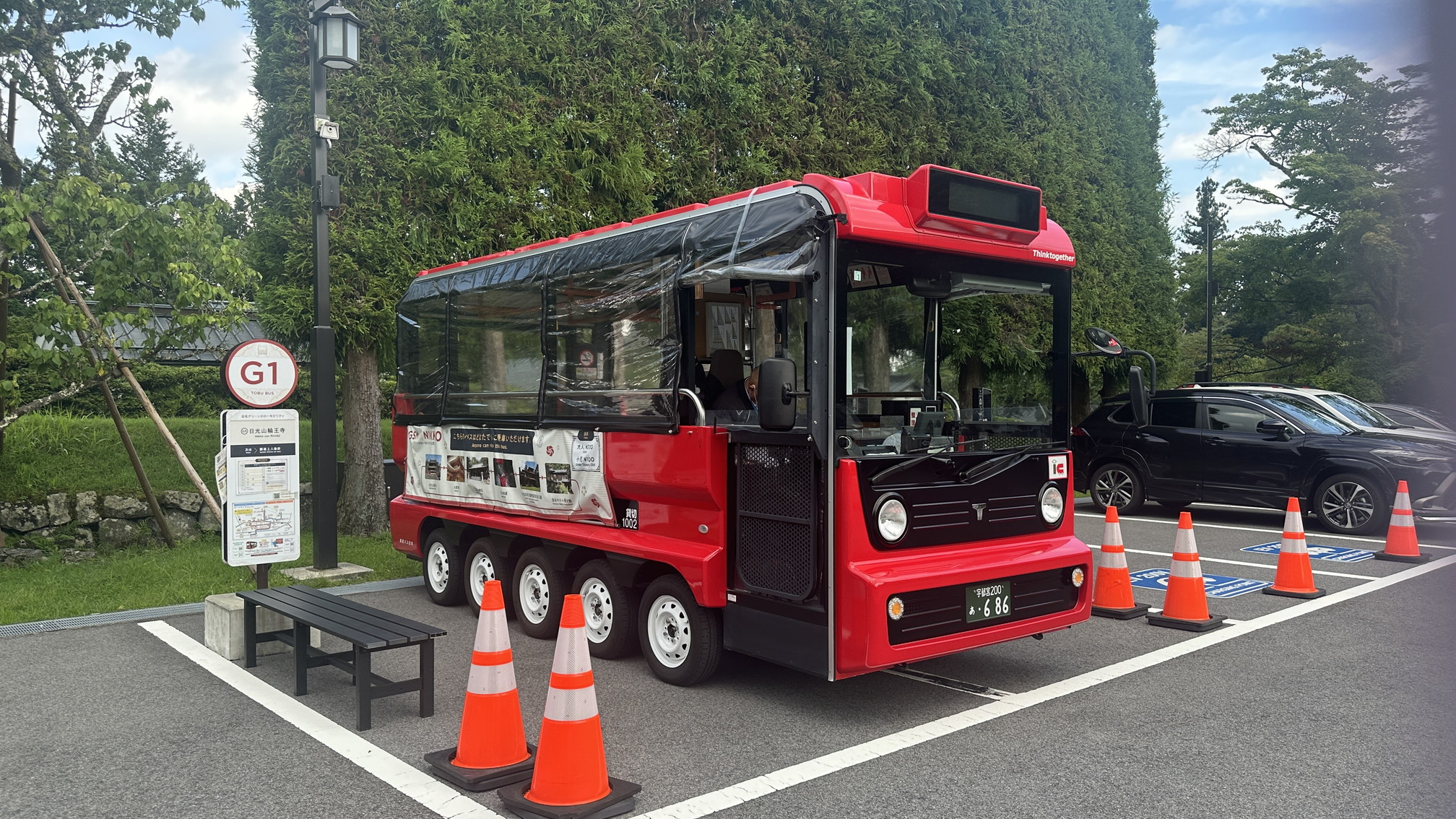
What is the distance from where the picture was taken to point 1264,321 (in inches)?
57.5

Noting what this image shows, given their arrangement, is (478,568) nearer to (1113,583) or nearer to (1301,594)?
(1113,583)

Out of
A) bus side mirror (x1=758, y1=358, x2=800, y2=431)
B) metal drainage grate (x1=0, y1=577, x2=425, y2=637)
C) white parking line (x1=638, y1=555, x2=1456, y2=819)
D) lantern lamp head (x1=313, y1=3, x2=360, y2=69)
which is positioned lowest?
white parking line (x1=638, y1=555, x2=1456, y2=819)

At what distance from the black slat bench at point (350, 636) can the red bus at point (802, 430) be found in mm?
1362

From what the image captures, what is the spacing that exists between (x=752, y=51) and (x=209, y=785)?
41.4ft

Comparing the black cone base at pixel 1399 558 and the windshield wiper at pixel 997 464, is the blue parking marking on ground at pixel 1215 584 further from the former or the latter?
the windshield wiper at pixel 997 464

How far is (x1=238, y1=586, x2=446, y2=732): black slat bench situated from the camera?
5.01 metres

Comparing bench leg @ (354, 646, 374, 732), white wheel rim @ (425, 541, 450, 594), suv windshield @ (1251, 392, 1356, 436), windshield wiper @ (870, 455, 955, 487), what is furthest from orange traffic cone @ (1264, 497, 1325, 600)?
bench leg @ (354, 646, 374, 732)

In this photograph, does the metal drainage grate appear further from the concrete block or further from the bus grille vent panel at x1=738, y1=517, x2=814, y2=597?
the bus grille vent panel at x1=738, y1=517, x2=814, y2=597

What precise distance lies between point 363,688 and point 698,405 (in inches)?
91.1

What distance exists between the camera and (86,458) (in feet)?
39.7

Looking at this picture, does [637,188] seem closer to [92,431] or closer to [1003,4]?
[92,431]

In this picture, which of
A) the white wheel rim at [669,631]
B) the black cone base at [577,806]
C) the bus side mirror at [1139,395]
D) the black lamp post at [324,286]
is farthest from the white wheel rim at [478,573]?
the bus side mirror at [1139,395]

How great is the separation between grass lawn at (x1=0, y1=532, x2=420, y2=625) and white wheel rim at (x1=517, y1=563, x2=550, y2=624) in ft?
9.87

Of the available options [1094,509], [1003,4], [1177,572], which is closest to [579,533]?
[1177,572]
